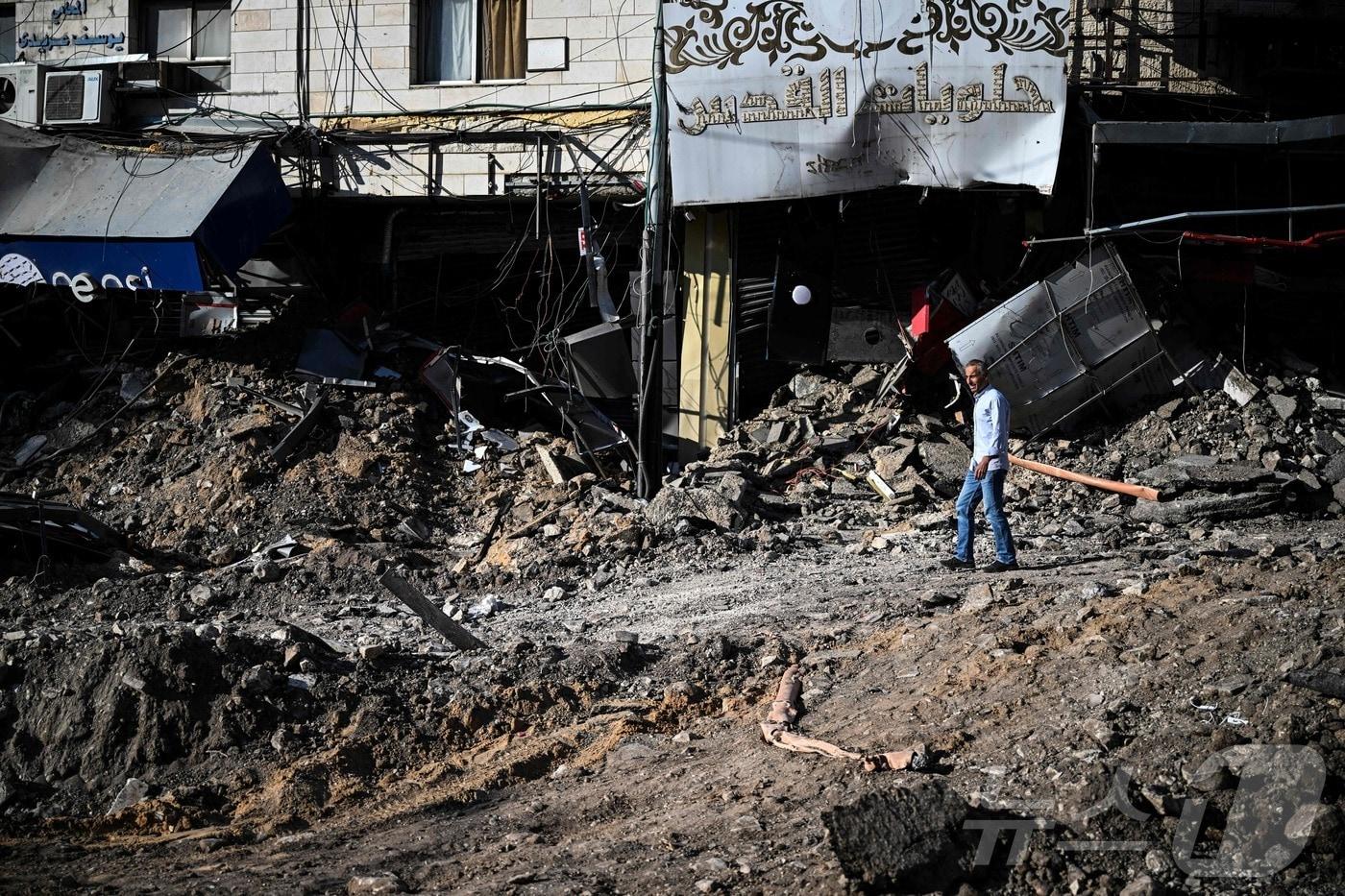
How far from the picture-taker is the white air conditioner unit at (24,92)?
14.7 m

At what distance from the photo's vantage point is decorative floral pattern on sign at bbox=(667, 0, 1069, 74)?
12.5m

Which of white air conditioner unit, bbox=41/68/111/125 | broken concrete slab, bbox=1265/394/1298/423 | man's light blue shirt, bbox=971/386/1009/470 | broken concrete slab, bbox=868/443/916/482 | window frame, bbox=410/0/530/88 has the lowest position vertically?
broken concrete slab, bbox=868/443/916/482

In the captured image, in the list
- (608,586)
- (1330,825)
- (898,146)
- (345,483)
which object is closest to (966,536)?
(608,586)

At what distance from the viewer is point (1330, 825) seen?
473cm

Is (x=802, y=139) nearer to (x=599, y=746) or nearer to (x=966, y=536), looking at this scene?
(x=966, y=536)

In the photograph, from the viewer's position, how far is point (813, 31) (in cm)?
1271

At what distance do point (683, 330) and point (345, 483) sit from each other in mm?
4120

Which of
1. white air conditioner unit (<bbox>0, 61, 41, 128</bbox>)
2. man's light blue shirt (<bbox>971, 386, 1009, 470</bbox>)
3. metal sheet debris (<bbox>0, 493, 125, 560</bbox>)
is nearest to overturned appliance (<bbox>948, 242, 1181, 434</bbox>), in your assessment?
man's light blue shirt (<bbox>971, 386, 1009, 470</bbox>)

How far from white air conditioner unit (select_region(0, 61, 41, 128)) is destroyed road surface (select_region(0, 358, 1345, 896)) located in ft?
12.4

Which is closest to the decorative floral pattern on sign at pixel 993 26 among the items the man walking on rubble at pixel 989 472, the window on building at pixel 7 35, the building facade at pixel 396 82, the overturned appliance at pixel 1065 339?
the overturned appliance at pixel 1065 339

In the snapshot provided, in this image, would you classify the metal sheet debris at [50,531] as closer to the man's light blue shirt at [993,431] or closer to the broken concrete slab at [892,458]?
the broken concrete slab at [892,458]

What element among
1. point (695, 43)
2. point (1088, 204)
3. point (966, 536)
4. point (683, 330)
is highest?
point (695, 43)

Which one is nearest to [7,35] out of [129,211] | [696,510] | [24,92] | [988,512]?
[24,92]

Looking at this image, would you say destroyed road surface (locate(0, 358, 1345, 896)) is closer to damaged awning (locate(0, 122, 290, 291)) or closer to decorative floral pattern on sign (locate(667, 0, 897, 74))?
damaged awning (locate(0, 122, 290, 291))
